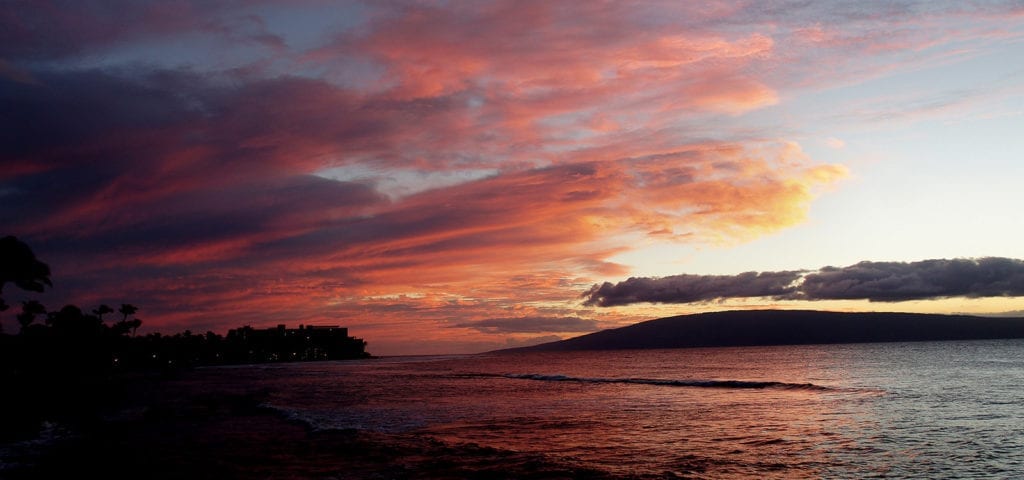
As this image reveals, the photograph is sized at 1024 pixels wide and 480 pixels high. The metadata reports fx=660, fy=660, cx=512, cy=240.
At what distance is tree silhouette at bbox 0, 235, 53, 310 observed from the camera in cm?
4698

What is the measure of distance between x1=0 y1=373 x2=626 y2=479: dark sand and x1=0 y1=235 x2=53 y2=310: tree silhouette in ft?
59.2

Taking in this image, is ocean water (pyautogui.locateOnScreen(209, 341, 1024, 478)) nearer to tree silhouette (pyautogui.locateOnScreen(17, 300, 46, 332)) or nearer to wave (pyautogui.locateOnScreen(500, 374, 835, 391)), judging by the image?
wave (pyautogui.locateOnScreen(500, 374, 835, 391))

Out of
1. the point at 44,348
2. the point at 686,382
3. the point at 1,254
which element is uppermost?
the point at 1,254

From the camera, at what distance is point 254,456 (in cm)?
2470

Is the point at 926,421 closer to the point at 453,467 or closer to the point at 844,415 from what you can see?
the point at 844,415

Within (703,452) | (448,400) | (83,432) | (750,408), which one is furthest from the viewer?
(448,400)

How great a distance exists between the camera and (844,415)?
37.4 meters

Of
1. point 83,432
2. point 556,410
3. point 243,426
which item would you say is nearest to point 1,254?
point 83,432

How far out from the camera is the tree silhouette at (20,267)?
47.0m

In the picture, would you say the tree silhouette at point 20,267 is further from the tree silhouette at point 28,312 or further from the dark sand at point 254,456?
the tree silhouette at point 28,312

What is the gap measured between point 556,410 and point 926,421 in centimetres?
2062

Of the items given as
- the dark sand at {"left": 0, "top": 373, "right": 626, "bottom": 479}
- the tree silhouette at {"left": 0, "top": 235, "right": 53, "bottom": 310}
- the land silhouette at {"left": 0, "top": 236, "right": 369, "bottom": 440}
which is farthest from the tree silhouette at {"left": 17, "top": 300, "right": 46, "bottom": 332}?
the dark sand at {"left": 0, "top": 373, "right": 626, "bottom": 479}

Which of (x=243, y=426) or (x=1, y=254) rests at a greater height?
(x=1, y=254)

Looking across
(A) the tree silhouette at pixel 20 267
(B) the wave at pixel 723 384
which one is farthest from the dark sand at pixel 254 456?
(B) the wave at pixel 723 384
